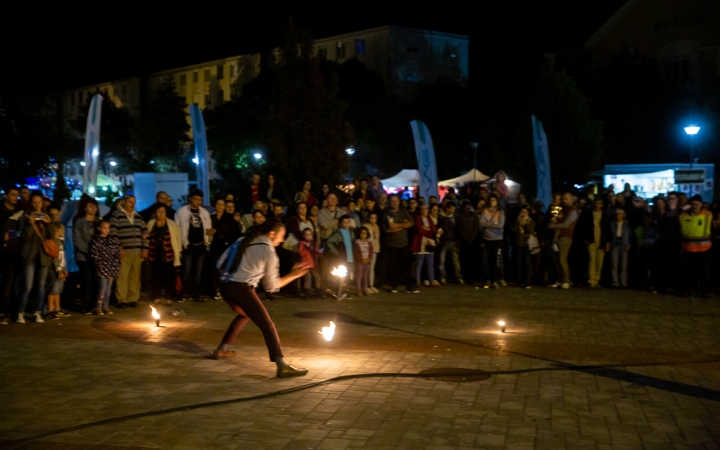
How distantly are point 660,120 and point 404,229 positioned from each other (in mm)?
36679

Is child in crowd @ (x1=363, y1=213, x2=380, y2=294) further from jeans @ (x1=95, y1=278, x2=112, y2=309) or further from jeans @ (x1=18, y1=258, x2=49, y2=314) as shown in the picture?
jeans @ (x1=18, y1=258, x2=49, y2=314)

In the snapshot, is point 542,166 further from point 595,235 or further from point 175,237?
point 175,237

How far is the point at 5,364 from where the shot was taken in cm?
906

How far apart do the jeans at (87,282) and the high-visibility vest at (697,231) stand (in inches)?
435

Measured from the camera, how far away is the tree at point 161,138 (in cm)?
6775

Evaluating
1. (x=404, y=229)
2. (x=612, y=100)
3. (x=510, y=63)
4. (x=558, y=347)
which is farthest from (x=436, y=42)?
(x=558, y=347)

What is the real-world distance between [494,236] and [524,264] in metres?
0.89

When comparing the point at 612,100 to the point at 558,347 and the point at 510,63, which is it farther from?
the point at 558,347

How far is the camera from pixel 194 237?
14.5m

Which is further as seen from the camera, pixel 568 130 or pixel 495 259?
pixel 568 130

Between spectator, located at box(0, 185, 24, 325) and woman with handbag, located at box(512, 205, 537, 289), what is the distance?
9.78 meters

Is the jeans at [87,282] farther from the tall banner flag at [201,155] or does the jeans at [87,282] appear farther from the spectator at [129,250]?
the tall banner flag at [201,155]

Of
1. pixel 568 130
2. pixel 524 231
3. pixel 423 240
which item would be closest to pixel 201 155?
pixel 423 240

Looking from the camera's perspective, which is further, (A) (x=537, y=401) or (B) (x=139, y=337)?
(B) (x=139, y=337)
